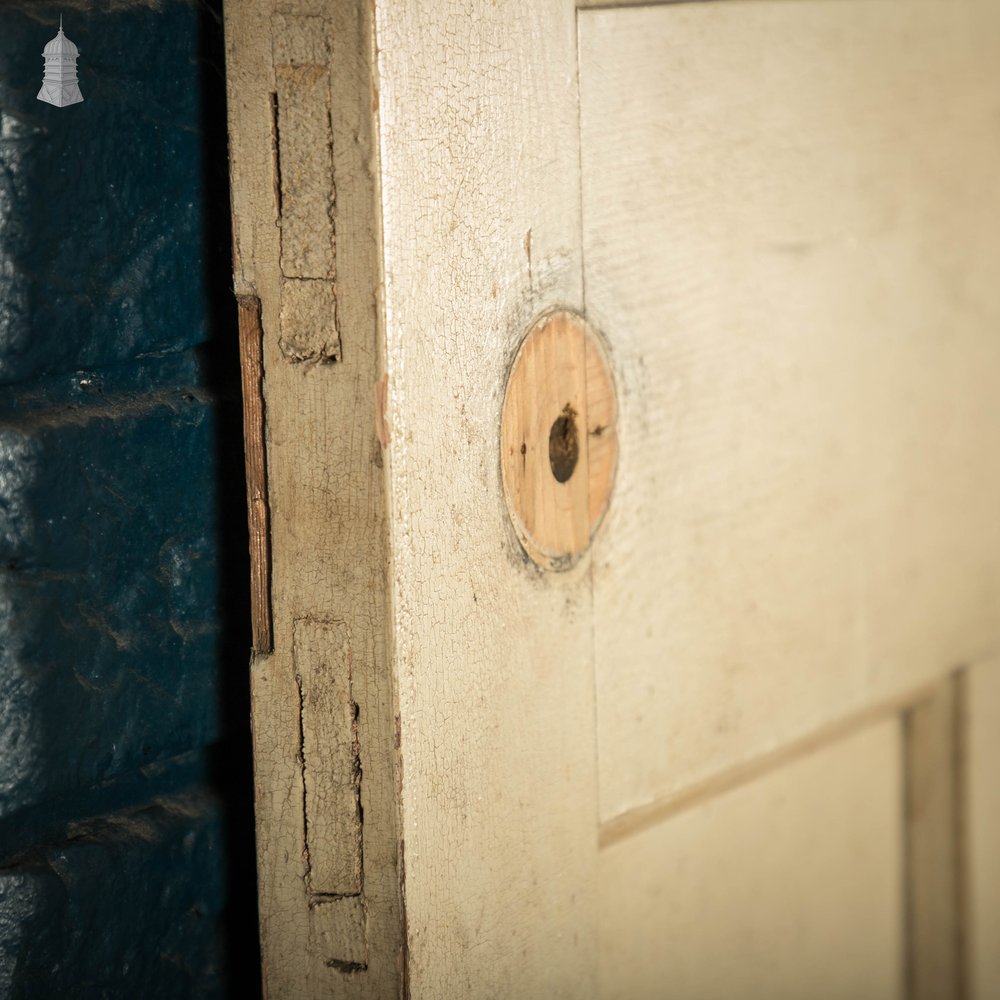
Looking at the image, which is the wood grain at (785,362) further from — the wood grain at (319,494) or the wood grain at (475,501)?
the wood grain at (319,494)

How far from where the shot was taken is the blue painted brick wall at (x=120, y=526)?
0.60 meters

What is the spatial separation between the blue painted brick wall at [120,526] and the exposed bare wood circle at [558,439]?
0.18 m

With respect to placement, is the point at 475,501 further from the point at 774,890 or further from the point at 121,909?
the point at 774,890

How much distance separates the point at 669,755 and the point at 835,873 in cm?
28

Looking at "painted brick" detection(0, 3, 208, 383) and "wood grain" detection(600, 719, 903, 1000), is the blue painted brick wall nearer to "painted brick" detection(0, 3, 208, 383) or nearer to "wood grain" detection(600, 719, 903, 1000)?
"painted brick" detection(0, 3, 208, 383)

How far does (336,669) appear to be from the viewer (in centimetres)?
56

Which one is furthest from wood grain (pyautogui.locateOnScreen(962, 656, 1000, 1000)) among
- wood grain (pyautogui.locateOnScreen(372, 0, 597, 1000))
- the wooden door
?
wood grain (pyautogui.locateOnScreen(372, 0, 597, 1000))

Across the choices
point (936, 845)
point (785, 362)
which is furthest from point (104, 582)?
point (936, 845)

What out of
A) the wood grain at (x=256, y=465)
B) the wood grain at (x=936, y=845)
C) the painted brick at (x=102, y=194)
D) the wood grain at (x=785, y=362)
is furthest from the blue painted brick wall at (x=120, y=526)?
the wood grain at (x=936, y=845)

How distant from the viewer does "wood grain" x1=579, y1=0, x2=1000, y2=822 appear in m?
0.70

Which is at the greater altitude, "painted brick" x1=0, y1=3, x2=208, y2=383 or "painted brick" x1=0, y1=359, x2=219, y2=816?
"painted brick" x1=0, y1=3, x2=208, y2=383

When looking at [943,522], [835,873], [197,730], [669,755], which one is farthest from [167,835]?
[943,522]

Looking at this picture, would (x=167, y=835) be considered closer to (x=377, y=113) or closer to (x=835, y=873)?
(x=377, y=113)

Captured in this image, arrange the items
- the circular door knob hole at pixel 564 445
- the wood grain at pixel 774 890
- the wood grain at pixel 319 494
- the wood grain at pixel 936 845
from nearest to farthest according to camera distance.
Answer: the wood grain at pixel 319 494
the circular door knob hole at pixel 564 445
the wood grain at pixel 774 890
the wood grain at pixel 936 845
